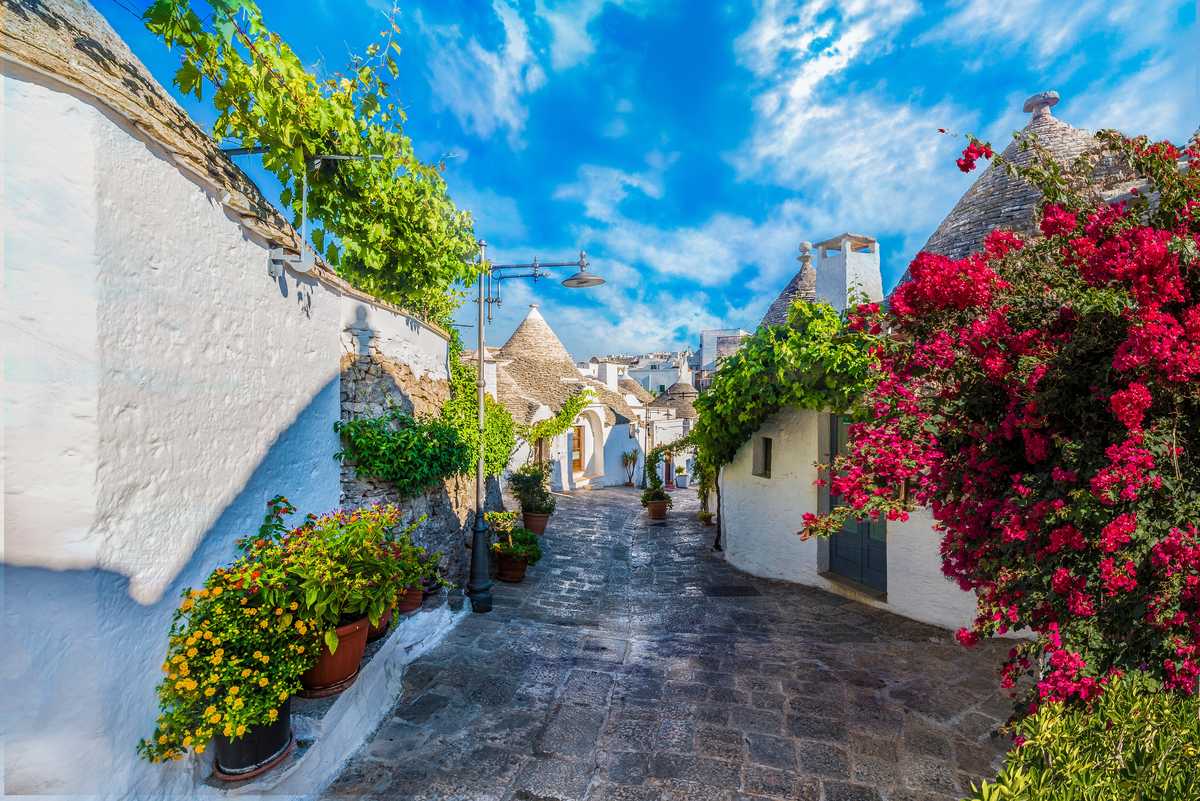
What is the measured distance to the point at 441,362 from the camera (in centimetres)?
743

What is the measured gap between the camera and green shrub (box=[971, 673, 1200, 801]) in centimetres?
167

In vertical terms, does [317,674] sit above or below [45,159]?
below

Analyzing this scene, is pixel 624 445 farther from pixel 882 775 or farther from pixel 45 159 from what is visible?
pixel 45 159

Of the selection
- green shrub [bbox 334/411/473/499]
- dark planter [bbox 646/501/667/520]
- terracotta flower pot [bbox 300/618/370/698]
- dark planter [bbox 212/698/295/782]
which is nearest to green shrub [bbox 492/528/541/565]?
green shrub [bbox 334/411/473/499]

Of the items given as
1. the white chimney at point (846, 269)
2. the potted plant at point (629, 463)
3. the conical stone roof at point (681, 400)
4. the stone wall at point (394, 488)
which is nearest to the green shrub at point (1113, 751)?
the stone wall at point (394, 488)

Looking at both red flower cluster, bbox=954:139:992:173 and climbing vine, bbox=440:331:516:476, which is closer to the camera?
red flower cluster, bbox=954:139:992:173

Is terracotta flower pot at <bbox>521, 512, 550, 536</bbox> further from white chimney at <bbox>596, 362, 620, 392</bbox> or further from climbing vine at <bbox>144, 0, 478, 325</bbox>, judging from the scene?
white chimney at <bbox>596, 362, 620, 392</bbox>

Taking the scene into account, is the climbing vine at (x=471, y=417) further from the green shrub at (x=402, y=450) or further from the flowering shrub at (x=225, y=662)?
the flowering shrub at (x=225, y=662)

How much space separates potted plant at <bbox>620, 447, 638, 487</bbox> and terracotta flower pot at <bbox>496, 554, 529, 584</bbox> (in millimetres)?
16712

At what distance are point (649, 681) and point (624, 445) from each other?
20.1 m

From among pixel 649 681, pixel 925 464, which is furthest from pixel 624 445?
pixel 925 464

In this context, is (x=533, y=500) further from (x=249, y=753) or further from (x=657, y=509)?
(x=249, y=753)

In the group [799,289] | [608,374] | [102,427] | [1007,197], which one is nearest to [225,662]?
[102,427]

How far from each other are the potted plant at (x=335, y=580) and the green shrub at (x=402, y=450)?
1.14 m
